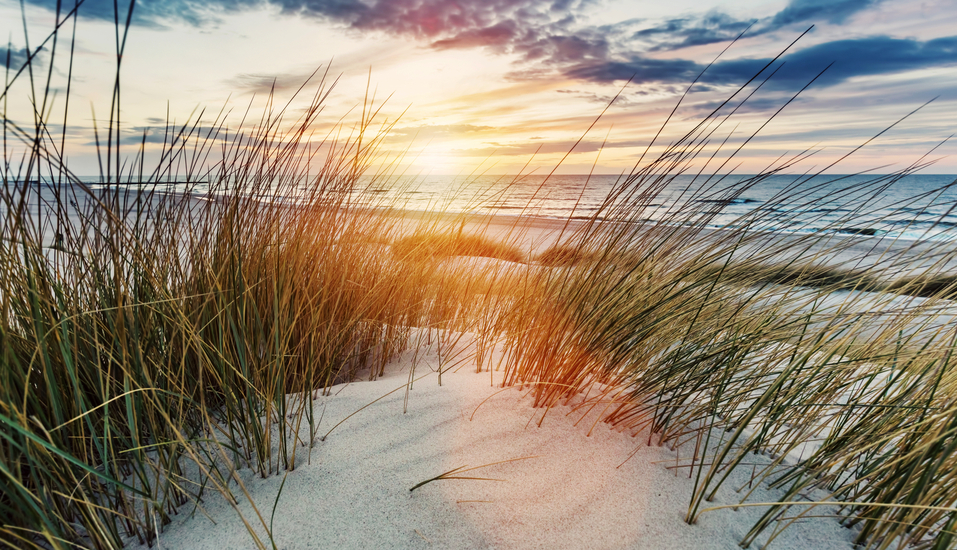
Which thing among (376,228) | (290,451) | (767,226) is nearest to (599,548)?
(290,451)

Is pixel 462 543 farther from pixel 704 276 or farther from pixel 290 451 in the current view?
pixel 704 276

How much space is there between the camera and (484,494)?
4.25 ft

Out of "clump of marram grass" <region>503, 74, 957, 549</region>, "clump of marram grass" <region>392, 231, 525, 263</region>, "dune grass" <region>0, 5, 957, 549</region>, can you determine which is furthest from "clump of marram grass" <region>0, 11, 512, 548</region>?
"clump of marram grass" <region>503, 74, 957, 549</region>

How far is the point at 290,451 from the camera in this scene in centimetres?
144

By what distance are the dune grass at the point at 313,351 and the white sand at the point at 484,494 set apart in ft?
0.19

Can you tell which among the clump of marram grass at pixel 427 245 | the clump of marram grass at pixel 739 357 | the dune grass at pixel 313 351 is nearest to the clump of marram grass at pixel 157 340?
the dune grass at pixel 313 351

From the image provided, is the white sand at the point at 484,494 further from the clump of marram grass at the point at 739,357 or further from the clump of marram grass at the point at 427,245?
the clump of marram grass at the point at 427,245

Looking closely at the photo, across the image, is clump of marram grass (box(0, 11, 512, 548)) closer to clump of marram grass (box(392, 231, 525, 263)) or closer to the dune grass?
the dune grass

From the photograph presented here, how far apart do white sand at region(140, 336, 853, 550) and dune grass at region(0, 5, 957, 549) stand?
0.19 feet

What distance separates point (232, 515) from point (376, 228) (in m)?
1.82

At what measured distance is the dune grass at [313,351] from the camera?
1.06 meters

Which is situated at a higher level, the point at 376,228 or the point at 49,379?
the point at 49,379

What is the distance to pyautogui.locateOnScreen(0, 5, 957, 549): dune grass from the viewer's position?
106 cm

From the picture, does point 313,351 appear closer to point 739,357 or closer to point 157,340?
point 157,340
